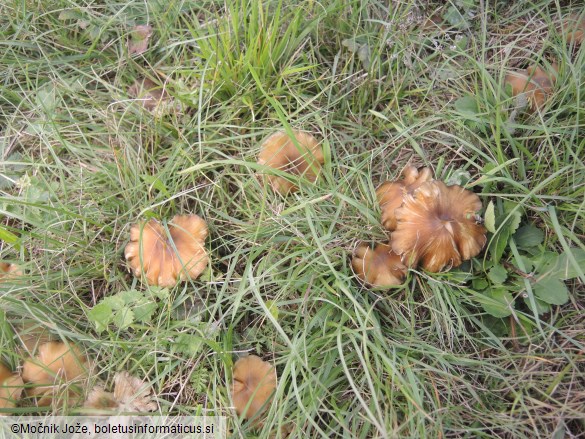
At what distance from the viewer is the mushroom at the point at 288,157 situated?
7.79 feet

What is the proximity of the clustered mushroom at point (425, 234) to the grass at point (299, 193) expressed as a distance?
3.3 inches

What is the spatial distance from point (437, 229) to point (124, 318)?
1344mm

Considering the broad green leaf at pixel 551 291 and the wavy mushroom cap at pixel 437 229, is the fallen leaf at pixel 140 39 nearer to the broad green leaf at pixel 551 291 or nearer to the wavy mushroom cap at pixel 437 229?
the wavy mushroom cap at pixel 437 229

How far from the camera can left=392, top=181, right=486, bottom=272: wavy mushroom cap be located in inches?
81.2

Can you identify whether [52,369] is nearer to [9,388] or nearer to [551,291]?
[9,388]

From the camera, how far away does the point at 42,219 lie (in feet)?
7.90

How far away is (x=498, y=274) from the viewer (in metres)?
2.12

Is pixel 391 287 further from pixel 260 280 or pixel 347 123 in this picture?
pixel 347 123

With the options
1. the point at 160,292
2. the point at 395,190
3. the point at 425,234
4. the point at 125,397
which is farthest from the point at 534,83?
the point at 125,397

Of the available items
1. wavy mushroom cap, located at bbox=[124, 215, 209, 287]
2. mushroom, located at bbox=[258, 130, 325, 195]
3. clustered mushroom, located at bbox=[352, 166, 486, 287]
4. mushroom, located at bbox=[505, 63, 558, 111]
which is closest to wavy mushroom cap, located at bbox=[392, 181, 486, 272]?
clustered mushroom, located at bbox=[352, 166, 486, 287]

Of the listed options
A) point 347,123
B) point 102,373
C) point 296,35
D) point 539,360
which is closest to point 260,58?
point 296,35

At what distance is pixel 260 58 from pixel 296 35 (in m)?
0.27

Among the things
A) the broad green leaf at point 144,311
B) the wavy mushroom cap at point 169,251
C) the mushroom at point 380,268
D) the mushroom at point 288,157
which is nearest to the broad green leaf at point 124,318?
the broad green leaf at point 144,311

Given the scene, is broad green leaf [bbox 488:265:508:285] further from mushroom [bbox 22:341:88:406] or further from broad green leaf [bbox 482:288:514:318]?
mushroom [bbox 22:341:88:406]
